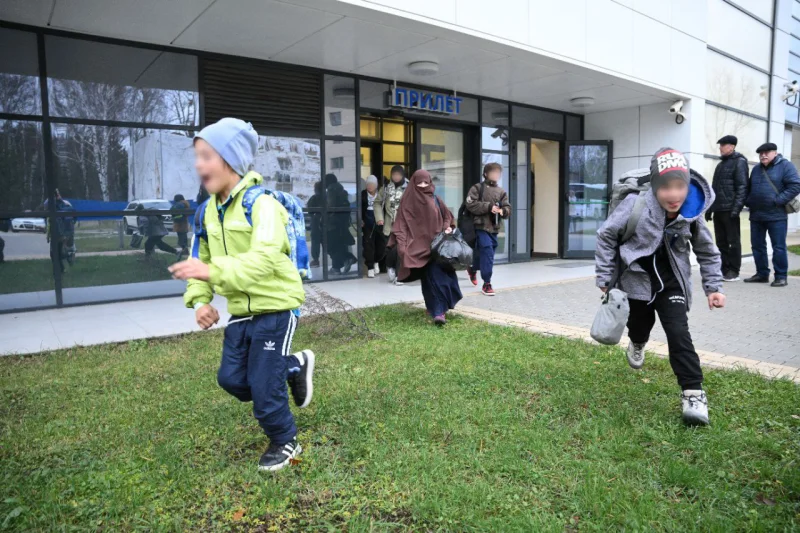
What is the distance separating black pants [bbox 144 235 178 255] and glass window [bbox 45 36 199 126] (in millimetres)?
1664

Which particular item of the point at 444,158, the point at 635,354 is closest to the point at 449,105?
the point at 444,158

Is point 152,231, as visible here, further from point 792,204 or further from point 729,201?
point 792,204

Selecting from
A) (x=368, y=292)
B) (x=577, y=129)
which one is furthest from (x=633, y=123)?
(x=368, y=292)

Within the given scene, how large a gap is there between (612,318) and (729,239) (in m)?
7.36

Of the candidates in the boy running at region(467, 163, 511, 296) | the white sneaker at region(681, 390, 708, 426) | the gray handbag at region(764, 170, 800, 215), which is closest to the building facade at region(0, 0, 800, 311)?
the boy running at region(467, 163, 511, 296)

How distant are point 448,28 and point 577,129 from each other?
7587mm

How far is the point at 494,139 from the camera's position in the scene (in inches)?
478


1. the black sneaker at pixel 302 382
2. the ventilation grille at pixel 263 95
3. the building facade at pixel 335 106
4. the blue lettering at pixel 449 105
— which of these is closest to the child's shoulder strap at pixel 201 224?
the black sneaker at pixel 302 382

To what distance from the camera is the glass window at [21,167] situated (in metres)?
6.96

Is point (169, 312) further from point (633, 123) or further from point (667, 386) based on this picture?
point (633, 123)

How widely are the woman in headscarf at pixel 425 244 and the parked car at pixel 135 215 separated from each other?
3.73 meters

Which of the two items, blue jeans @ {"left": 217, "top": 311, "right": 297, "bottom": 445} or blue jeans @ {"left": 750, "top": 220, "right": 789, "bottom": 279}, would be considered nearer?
blue jeans @ {"left": 217, "top": 311, "right": 297, "bottom": 445}

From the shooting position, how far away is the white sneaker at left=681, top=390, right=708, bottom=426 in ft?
10.9

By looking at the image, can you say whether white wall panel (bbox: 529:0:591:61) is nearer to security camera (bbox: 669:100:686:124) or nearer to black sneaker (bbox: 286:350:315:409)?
security camera (bbox: 669:100:686:124)
